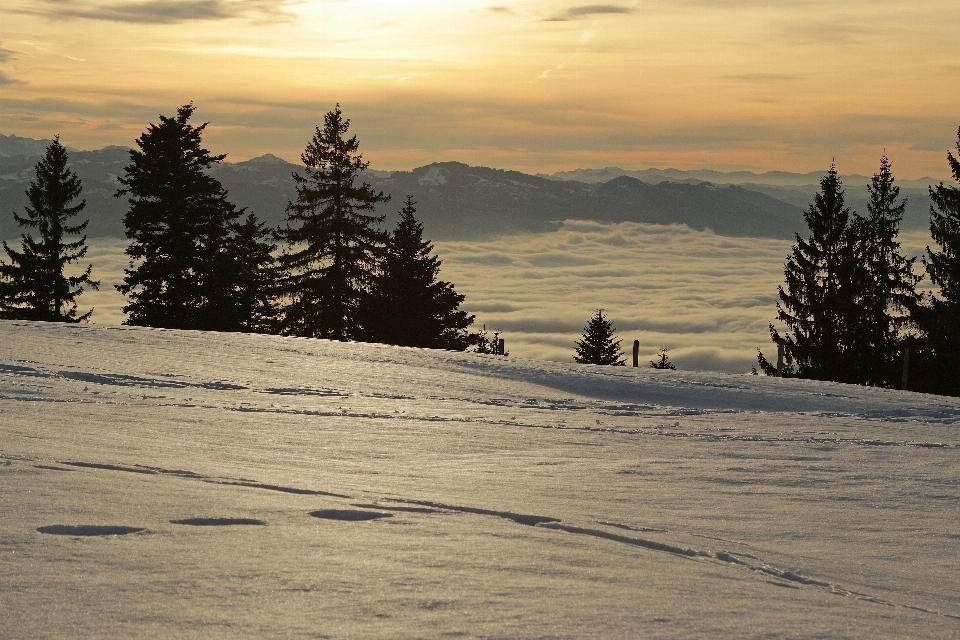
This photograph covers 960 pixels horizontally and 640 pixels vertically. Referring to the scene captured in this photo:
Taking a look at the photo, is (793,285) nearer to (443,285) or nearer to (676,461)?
(443,285)

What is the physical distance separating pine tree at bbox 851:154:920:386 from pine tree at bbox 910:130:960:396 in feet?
3.17

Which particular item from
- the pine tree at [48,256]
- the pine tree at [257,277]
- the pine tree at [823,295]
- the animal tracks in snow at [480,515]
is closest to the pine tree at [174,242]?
the pine tree at [257,277]

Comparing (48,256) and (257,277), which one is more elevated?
(48,256)

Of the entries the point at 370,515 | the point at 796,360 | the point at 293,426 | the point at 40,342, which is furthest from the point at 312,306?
the point at 370,515

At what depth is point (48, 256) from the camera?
5006 centimetres

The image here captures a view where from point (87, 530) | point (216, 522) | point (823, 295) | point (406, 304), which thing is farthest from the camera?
point (823, 295)

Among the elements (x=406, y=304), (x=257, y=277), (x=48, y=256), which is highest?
(x=48, y=256)

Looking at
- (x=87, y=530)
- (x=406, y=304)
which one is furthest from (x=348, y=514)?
(x=406, y=304)

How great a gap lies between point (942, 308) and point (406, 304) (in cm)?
2447

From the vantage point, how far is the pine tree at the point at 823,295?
40.4m

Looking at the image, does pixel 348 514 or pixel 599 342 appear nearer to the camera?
pixel 348 514

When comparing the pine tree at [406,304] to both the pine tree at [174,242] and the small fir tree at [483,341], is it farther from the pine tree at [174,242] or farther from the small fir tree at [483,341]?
the pine tree at [174,242]

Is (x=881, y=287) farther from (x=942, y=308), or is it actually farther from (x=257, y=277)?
(x=257, y=277)

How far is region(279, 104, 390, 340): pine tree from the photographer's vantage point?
45125 millimetres
